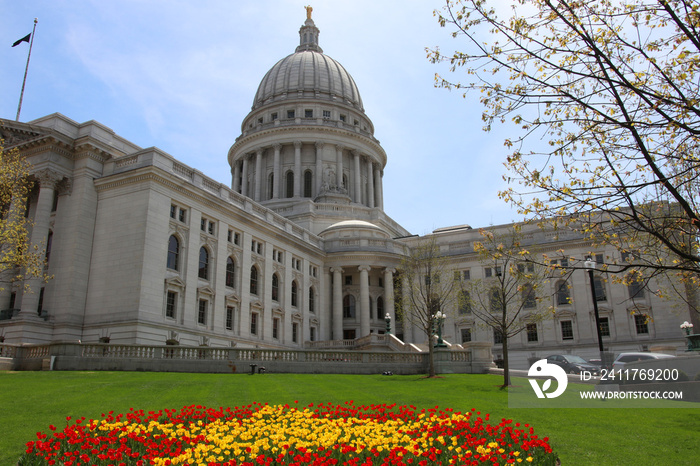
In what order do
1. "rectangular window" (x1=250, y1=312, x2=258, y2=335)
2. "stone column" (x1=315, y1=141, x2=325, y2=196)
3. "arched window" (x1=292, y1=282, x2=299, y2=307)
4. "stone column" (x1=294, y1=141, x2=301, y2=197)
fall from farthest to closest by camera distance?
"stone column" (x1=315, y1=141, x2=325, y2=196) → "stone column" (x1=294, y1=141, x2=301, y2=197) → "arched window" (x1=292, y1=282, x2=299, y2=307) → "rectangular window" (x1=250, y1=312, x2=258, y2=335)

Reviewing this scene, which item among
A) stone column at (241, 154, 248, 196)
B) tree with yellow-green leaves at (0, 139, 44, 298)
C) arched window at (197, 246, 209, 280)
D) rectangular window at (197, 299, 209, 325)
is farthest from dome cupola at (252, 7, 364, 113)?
tree with yellow-green leaves at (0, 139, 44, 298)

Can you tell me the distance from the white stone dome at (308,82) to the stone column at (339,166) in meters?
10.5

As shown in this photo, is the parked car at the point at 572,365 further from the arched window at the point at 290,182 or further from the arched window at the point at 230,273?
the arched window at the point at 290,182

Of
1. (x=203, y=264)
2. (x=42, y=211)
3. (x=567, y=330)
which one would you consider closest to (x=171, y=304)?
(x=203, y=264)

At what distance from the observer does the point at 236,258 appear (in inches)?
1967

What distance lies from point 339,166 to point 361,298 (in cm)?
2857

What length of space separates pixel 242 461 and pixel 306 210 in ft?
215

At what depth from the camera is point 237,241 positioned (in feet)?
168

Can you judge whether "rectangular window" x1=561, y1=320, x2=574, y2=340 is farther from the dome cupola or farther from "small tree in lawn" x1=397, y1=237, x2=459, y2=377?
the dome cupola

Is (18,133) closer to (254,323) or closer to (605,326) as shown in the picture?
(254,323)

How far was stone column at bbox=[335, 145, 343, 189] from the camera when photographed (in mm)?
83875

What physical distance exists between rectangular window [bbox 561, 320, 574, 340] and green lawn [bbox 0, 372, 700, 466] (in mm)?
36254

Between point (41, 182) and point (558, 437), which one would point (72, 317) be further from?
point (558, 437)

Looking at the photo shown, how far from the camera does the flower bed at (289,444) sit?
9.78 meters
